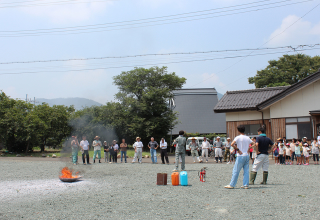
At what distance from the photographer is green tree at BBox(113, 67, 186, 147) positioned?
42.1m

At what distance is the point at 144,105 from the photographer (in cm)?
4200

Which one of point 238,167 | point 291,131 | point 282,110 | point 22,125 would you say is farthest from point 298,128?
point 22,125

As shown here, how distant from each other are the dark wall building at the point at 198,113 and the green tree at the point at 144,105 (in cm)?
844

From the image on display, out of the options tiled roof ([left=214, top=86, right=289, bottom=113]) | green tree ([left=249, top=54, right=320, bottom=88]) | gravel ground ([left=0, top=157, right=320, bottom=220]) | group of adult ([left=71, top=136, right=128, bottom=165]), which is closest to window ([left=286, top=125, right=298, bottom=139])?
tiled roof ([left=214, top=86, right=289, bottom=113])

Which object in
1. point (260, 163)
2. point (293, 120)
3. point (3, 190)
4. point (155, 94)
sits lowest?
point (3, 190)

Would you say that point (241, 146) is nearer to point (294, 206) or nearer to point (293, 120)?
point (294, 206)

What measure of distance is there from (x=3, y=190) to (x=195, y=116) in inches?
1797

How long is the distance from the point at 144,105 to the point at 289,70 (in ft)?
74.6

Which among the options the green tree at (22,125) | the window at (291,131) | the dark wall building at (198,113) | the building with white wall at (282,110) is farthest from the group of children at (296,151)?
the dark wall building at (198,113)

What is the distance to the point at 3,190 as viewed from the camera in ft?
31.6

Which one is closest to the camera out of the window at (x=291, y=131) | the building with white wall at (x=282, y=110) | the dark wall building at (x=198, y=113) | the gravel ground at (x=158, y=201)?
the gravel ground at (x=158, y=201)

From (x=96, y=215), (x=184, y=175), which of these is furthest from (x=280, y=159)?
(x=96, y=215)

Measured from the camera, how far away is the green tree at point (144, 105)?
138 ft

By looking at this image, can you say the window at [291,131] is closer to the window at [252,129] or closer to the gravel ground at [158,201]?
the window at [252,129]
